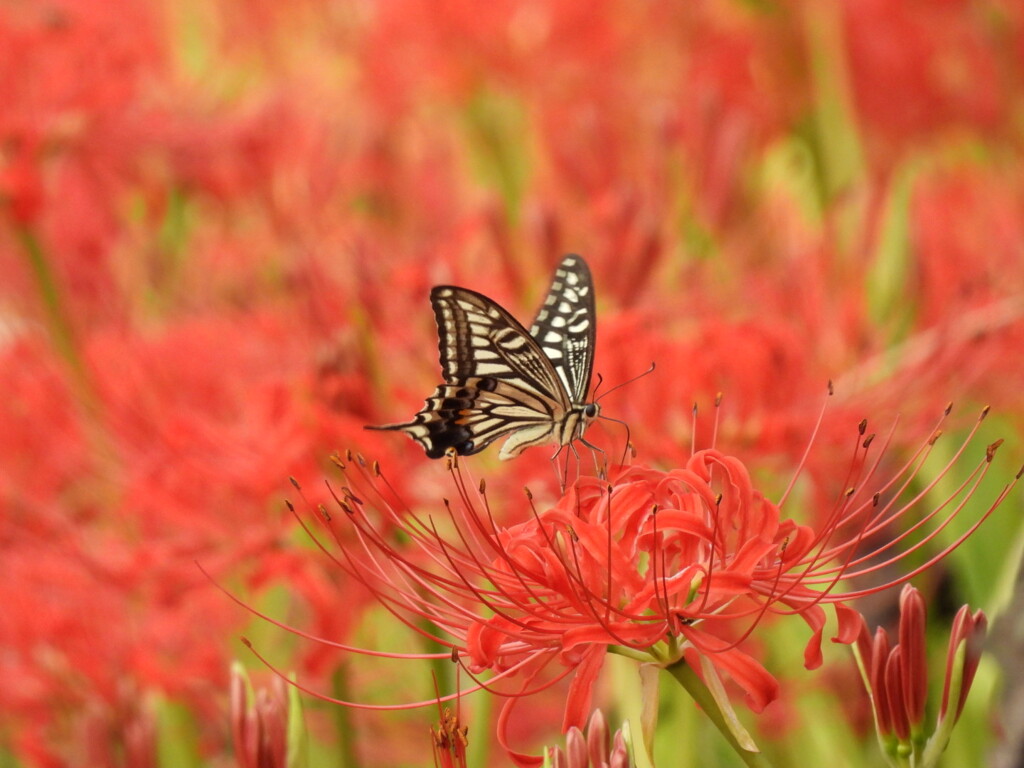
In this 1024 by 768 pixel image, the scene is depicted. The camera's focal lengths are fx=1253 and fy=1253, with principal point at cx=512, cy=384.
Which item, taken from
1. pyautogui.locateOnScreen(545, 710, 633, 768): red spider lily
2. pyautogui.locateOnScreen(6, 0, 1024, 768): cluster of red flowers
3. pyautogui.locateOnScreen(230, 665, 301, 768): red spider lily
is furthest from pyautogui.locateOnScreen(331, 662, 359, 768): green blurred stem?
pyautogui.locateOnScreen(545, 710, 633, 768): red spider lily

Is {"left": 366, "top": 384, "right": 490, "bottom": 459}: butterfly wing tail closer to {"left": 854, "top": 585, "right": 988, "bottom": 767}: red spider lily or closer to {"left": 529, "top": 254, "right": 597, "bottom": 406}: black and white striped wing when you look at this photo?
{"left": 529, "top": 254, "right": 597, "bottom": 406}: black and white striped wing

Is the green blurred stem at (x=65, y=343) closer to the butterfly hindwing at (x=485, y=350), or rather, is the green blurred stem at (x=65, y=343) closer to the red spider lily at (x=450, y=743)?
the butterfly hindwing at (x=485, y=350)

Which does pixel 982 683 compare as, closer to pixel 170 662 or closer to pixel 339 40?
pixel 170 662

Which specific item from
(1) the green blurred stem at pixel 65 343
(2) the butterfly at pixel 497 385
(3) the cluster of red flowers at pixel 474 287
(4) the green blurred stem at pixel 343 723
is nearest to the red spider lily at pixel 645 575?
(3) the cluster of red flowers at pixel 474 287

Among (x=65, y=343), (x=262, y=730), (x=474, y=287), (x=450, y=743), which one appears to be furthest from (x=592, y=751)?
(x=65, y=343)

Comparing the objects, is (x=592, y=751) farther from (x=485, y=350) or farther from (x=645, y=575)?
(x=485, y=350)

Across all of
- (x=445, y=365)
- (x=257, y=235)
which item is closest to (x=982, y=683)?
(x=445, y=365)
